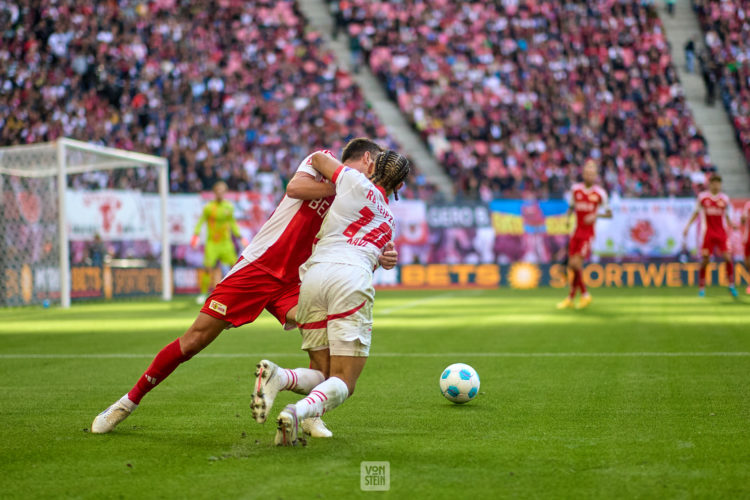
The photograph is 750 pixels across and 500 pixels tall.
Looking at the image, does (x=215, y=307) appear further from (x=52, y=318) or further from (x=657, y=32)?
(x=657, y=32)

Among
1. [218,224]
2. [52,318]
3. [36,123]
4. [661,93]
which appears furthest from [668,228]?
[36,123]

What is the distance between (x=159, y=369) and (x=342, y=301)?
1.28 meters

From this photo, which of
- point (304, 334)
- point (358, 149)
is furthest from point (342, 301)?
point (358, 149)

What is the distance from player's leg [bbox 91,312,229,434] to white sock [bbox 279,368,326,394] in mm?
562

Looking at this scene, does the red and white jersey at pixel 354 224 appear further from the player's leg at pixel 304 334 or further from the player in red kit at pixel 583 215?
the player in red kit at pixel 583 215

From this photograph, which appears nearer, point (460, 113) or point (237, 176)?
point (237, 176)

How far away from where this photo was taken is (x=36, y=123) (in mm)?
28938

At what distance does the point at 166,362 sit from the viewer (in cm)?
564

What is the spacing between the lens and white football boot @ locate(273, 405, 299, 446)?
4.83m

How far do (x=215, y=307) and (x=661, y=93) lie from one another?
2674cm

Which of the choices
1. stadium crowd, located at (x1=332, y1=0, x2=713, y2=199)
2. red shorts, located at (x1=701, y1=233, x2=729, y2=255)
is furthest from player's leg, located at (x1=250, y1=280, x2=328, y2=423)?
stadium crowd, located at (x1=332, y1=0, x2=713, y2=199)

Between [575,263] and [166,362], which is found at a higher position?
[575,263]

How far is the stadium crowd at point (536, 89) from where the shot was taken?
2784 cm

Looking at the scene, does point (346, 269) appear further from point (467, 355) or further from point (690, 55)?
point (690, 55)
